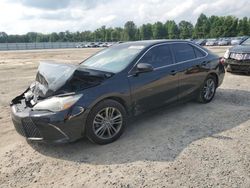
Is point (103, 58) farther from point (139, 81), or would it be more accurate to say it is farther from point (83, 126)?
point (83, 126)

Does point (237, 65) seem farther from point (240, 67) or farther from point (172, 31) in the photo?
point (172, 31)

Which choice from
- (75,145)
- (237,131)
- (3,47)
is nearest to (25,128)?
(75,145)

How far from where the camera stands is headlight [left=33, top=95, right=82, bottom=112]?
146 inches

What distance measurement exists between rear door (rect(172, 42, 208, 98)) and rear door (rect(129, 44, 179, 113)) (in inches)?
7.8

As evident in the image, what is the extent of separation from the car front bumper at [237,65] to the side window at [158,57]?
519cm

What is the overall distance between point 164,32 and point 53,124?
345ft

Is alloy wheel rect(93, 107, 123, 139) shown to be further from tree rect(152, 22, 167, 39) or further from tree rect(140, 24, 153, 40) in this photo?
tree rect(140, 24, 153, 40)

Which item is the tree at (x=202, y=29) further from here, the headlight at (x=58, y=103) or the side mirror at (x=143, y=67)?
the headlight at (x=58, y=103)

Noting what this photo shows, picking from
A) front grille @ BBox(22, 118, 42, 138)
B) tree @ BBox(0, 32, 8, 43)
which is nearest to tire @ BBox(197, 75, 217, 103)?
front grille @ BBox(22, 118, 42, 138)

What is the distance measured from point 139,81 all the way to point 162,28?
105 m

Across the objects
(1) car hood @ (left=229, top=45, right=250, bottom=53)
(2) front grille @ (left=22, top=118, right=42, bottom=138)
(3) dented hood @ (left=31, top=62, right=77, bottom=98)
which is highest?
(1) car hood @ (left=229, top=45, right=250, bottom=53)

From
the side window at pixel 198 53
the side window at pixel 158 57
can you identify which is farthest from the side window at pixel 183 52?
the side window at pixel 158 57

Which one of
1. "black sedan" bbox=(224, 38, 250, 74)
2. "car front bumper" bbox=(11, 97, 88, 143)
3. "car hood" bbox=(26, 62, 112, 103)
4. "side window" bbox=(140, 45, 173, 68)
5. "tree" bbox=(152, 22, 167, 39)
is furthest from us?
"tree" bbox=(152, 22, 167, 39)

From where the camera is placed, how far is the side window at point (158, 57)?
486cm
